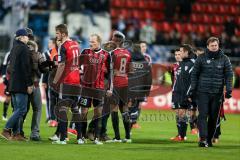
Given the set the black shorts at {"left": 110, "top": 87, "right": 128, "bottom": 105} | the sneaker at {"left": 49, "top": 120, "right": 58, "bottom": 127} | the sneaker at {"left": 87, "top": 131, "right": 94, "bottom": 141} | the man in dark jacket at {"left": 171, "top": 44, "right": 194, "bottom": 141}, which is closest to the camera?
the black shorts at {"left": 110, "top": 87, "right": 128, "bottom": 105}

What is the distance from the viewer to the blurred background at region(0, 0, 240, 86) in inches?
1221

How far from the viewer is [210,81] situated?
14594 millimetres

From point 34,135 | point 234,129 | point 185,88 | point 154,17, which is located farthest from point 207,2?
point 34,135

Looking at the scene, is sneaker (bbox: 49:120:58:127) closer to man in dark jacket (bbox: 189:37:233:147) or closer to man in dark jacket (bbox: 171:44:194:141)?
man in dark jacket (bbox: 171:44:194:141)

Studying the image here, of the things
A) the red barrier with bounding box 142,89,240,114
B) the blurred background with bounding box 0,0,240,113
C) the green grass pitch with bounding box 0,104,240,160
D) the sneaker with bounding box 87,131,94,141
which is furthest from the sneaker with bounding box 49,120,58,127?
the red barrier with bounding box 142,89,240,114

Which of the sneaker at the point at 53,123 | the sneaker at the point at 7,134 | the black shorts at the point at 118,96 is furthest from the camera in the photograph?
the sneaker at the point at 53,123

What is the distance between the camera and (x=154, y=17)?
37281 millimetres

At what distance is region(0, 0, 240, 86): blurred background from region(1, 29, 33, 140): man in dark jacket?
1402 cm

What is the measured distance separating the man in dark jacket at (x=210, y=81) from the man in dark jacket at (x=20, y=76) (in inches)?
131

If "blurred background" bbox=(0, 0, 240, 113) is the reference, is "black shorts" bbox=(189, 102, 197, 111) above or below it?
below

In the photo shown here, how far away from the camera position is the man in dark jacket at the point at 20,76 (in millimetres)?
14328

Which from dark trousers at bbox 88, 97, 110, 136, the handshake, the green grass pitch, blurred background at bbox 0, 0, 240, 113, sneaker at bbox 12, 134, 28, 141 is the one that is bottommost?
the green grass pitch

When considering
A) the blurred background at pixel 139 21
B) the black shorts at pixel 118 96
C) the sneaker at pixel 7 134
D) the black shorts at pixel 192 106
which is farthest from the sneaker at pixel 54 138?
the blurred background at pixel 139 21

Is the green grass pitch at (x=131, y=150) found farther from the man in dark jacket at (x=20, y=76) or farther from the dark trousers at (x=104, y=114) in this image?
the man in dark jacket at (x=20, y=76)
